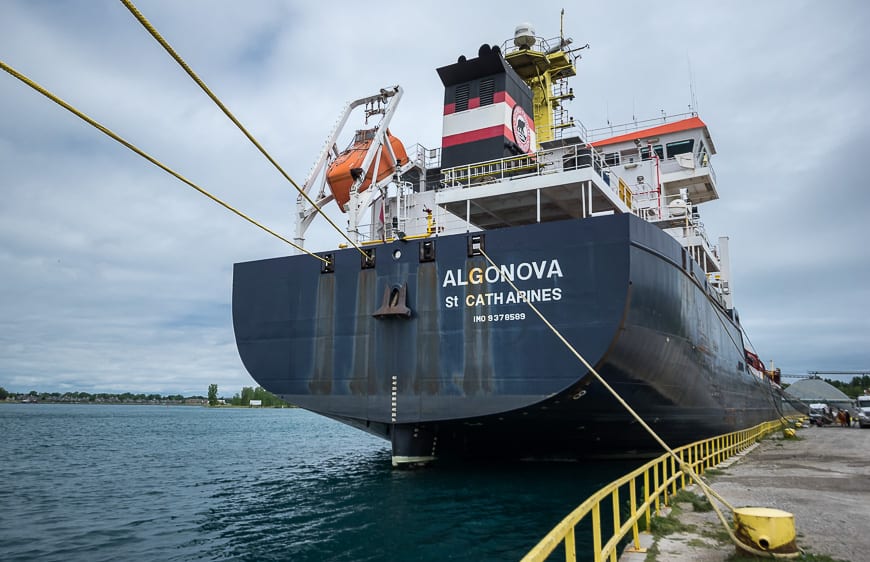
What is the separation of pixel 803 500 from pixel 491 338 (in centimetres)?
564

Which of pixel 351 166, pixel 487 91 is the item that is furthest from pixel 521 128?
pixel 351 166

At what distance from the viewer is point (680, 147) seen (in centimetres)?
2239

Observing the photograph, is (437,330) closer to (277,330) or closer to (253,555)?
(277,330)

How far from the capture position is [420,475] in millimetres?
13008

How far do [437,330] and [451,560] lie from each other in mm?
5330

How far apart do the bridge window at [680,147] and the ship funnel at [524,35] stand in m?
6.83

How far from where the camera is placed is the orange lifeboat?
55.2 feet

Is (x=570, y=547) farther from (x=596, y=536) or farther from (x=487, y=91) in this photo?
(x=487, y=91)

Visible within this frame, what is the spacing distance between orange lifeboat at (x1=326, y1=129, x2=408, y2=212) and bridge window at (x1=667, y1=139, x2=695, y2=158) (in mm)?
11136

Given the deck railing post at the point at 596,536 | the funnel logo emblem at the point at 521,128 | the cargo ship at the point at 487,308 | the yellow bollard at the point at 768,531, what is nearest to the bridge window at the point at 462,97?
the cargo ship at the point at 487,308

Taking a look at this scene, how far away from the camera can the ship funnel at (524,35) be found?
2264cm

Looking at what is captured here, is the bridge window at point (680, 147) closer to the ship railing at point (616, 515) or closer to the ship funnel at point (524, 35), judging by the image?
the ship funnel at point (524, 35)

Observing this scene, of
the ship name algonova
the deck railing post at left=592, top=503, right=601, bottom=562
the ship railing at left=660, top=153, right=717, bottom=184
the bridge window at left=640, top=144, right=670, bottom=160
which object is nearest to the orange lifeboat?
the ship name algonova

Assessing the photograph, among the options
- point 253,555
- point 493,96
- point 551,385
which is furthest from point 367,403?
point 493,96
